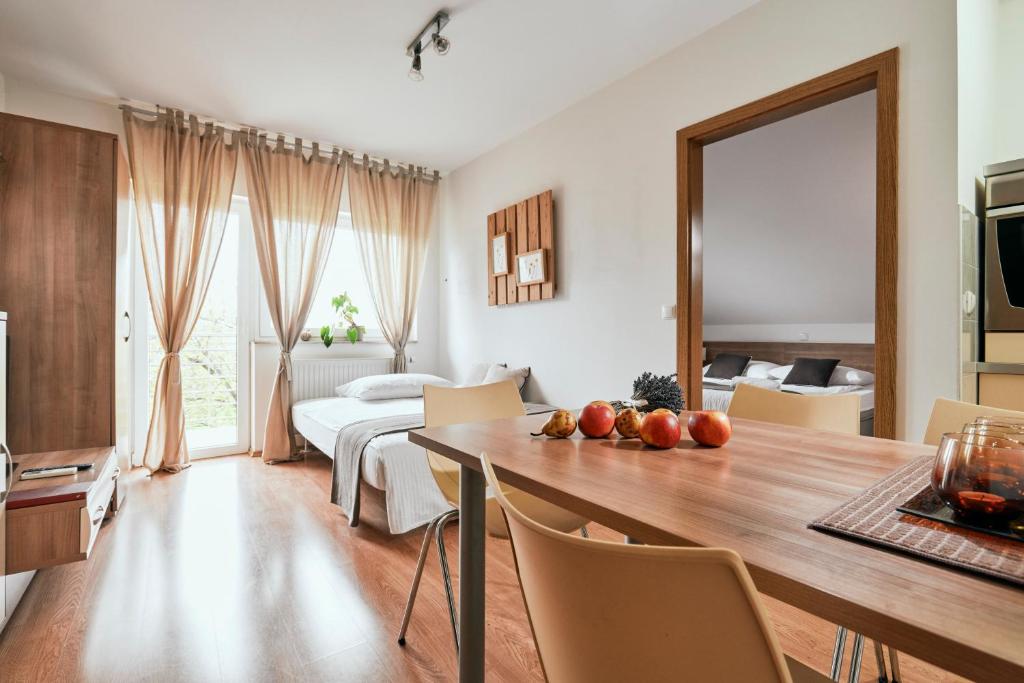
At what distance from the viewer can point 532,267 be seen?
393 centimetres

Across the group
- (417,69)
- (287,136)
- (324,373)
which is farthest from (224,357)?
(417,69)

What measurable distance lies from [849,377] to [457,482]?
4.24 m

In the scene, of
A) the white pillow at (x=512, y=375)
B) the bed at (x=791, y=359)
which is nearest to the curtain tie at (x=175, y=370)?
the white pillow at (x=512, y=375)

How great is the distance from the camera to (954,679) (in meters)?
1.51

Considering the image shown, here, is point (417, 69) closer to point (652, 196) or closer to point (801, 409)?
point (652, 196)

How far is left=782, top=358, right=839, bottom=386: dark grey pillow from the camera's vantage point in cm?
459

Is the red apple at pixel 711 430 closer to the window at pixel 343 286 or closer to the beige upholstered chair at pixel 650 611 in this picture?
the beige upholstered chair at pixel 650 611

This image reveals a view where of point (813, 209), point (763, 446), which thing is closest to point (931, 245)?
point (763, 446)

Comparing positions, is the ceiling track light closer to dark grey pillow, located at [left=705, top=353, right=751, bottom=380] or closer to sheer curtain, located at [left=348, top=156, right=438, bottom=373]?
sheer curtain, located at [left=348, top=156, right=438, bottom=373]

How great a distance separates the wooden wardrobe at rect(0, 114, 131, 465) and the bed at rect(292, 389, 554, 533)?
1.19m

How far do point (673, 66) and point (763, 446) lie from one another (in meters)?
2.60

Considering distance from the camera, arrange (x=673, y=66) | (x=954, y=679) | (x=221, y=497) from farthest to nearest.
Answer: (x=221, y=497) < (x=673, y=66) < (x=954, y=679)

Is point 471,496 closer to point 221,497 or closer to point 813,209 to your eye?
point 221,497

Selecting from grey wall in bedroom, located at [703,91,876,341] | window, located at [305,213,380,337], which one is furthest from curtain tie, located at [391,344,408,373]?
grey wall in bedroom, located at [703,91,876,341]
